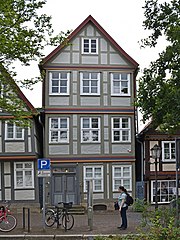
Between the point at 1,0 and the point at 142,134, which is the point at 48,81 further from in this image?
the point at 1,0

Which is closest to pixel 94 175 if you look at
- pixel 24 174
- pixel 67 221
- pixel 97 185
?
pixel 97 185

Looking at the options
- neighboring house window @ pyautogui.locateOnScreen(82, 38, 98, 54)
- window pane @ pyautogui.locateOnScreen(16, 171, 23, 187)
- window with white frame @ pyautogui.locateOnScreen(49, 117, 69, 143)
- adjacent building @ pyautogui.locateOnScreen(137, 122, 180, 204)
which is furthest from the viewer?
adjacent building @ pyautogui.locateOnScreen(137, 122, 180, 204)

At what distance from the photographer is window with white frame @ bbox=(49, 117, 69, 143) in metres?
34.7

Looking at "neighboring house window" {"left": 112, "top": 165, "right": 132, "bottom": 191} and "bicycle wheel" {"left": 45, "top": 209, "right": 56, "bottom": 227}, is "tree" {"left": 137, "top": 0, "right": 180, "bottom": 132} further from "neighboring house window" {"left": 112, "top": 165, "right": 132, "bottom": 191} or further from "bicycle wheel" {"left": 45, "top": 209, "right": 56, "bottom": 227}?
"neighboring house window" {"left": 112, "top": 165, "right": 132, "bottom": 191}

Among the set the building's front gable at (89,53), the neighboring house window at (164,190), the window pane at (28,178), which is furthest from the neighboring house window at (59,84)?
the neighboring house window at (164,190)

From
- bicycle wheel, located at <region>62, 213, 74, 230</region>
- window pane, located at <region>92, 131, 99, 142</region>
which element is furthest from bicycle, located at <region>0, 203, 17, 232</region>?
window pane, located at <region>92, 131, 99, 142</region>

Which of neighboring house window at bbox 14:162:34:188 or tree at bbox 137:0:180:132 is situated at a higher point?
tree at bbox 137:0:180:132

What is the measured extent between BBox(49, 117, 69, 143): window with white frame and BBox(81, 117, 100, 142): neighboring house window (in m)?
1.06

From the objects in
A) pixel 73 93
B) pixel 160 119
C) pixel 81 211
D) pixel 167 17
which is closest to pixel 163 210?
pixel 160 119

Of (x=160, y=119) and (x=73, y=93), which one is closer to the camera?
(x=160, y=119)

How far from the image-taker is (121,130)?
35.2m

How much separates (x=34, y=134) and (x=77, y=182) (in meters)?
4.37

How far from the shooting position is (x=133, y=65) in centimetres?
3578

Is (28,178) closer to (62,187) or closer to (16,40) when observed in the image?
(62,187)
